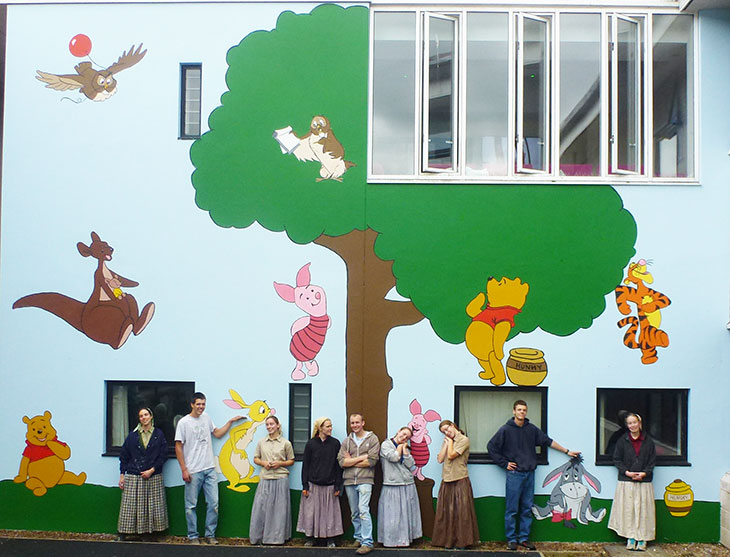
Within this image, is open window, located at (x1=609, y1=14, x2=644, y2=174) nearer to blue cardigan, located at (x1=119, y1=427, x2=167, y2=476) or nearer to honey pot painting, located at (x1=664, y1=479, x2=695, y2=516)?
honey pot painting, located at (x1=664, y1=479, x2=695, y2=516)

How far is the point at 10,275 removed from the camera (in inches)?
370

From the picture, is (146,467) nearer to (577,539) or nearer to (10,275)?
(10,275)

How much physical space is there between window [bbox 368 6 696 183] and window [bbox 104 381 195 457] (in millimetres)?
4135

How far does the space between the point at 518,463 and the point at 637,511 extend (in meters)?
1.67

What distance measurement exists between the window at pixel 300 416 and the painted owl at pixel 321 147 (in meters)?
2.98

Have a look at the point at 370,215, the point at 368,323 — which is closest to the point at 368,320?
the point at 368,323

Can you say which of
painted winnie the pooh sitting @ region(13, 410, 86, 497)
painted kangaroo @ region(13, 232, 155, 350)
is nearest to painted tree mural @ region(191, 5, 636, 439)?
painted kangaroo @ region(13, 232, 155, 350)

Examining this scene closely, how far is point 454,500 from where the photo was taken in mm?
8781

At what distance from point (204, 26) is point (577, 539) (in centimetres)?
872

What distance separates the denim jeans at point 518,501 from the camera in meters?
8.74

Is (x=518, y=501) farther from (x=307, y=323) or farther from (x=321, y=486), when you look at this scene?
(x=307, y=323)

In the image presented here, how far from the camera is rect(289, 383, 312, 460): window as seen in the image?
9.18 meters

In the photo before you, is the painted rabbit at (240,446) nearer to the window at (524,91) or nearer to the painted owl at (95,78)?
the window at (524,91)

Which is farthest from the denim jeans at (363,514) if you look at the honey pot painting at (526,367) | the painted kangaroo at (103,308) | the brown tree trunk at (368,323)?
the painted kangaroo at (103,308)
